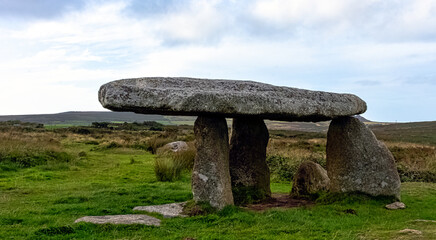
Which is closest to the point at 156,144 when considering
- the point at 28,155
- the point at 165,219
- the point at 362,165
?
the point at 28,155

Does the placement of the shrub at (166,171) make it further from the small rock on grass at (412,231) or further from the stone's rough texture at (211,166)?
the small rock on grass at (412,231)

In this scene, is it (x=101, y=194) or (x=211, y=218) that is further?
(x=101, y=194)

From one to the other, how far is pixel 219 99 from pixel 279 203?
12.4ft

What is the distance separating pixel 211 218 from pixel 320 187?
410cm

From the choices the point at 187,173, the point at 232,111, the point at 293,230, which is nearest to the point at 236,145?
the point at 232,111

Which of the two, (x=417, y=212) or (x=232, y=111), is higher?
(x=232, y=111)

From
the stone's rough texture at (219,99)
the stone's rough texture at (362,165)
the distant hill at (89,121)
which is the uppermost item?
the stone's rough texture at (219,99)

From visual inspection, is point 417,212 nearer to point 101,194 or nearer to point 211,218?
point 211,218

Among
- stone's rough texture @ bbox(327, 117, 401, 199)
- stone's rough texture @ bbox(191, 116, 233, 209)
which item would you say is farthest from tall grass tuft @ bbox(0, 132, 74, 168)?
stone's rough texture @ bbox(327, 117, 401, 199)

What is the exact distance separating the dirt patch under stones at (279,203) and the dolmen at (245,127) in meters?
0.28

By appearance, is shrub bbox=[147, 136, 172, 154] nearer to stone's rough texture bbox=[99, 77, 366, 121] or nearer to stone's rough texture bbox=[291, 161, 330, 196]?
stone's rough texture bbox=[291, 161, 330, 196]

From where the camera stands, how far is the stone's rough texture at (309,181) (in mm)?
11055

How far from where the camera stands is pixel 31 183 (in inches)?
515

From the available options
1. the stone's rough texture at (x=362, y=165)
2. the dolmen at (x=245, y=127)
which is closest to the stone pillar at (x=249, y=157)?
the dolmen at (x=245, y=127)
